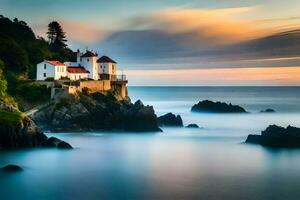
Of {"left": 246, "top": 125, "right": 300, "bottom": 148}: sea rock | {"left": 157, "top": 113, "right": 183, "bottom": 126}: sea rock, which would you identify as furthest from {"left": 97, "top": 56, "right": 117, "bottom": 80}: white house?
{"left": 246, "top": 125, "right": 300, "bottom": 148}: sea rock

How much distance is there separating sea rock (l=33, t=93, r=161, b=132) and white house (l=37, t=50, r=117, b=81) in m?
6.02

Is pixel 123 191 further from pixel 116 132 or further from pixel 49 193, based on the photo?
pixel 116 132

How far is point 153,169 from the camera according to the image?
42969mm

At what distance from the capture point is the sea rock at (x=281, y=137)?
52.7 metres

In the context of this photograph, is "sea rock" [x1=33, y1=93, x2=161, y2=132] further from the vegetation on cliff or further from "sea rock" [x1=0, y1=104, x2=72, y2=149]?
"sea rock" [x1=0, y1=104, x2=72, y2=149]

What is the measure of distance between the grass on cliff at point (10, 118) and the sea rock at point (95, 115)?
36.2ft

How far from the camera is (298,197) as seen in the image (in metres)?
32.6

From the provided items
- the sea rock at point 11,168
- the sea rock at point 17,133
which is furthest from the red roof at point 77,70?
the sea rock at point 11,168

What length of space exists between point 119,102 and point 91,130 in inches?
309

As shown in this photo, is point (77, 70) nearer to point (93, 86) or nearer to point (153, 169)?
point (93, 86)

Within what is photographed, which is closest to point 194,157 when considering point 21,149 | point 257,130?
point 21,149

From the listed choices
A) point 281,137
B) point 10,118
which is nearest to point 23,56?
point 10,118

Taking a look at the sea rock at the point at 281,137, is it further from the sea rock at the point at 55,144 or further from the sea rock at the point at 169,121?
the sea rock at the point at 169,121

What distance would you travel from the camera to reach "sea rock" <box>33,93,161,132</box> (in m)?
62.2
